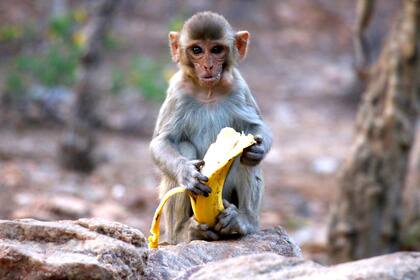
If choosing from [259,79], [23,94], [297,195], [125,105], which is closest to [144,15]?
[259,79]

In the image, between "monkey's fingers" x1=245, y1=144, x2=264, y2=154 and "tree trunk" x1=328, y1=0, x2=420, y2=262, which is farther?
"tree trunk" x1=328, y1=0, x2=420, y2=262

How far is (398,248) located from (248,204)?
5.89 metres

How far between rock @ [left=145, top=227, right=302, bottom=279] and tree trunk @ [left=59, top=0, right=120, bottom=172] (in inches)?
324

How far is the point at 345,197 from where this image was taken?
11883 millimetres

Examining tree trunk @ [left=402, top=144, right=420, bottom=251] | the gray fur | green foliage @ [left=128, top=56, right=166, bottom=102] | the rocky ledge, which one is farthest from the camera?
green foliage @ [left=128, top=56, right=166, bottom=102]

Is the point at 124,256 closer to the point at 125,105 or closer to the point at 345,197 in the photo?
the point at 345,197

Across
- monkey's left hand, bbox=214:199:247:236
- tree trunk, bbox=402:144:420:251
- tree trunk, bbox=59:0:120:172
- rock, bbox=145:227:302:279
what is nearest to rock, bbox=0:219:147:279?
rock, bbox=145:227:302:279

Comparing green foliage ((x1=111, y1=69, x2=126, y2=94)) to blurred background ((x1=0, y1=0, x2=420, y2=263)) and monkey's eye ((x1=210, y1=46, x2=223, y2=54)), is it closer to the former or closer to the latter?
blurred background ((x1=0, y1=0, x2=420, y2=263))

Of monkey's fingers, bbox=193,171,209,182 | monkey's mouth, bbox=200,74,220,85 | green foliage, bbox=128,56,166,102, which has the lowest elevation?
monkey's fingers, bbox=193,171,209,182

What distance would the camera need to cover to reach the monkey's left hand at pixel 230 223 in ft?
21.0

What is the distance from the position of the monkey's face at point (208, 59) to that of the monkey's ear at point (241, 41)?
292 mm

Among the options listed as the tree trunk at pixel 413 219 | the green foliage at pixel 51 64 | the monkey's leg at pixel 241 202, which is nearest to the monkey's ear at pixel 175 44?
the monkey's leg at pixel 241 202

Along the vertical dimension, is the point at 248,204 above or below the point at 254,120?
below

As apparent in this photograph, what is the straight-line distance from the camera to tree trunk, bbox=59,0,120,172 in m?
14.2
